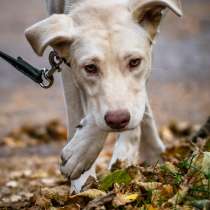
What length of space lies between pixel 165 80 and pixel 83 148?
5.70 metres

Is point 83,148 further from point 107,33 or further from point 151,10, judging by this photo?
point 151,10

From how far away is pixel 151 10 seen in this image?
455 cm

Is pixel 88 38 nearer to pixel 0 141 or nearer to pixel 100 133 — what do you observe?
pixel 100 133

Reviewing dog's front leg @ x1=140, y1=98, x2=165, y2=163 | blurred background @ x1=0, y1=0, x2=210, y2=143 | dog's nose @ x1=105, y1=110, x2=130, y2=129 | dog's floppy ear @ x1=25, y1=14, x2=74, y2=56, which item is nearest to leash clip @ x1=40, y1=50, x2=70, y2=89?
dog's floppy ear @ x1=25, y1=14, x2=74, y2=56

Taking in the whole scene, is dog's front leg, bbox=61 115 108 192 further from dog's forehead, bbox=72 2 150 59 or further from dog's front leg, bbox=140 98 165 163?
dog's front leg, bbox=140 98 165 163

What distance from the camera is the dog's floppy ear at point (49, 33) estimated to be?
173 inches

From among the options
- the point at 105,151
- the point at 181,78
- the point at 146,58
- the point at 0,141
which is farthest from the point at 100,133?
the point at 181,78

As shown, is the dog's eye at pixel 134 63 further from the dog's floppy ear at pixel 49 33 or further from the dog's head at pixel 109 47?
the dog's floppy ear at pixel 49 33

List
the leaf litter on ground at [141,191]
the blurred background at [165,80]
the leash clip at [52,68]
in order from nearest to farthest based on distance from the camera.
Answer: the leaf litter on ground at [141,191] → the leash clip at [52,68] → the blurred background at [165,80]

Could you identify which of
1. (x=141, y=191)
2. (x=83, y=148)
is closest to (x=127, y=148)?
(x=83, y=148)

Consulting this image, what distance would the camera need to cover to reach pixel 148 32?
4.57 m

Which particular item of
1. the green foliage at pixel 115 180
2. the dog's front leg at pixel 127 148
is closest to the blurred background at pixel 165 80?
the dog's front leg at pixel 127 148

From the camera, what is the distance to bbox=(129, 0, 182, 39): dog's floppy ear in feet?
14.4

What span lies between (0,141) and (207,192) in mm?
4413
